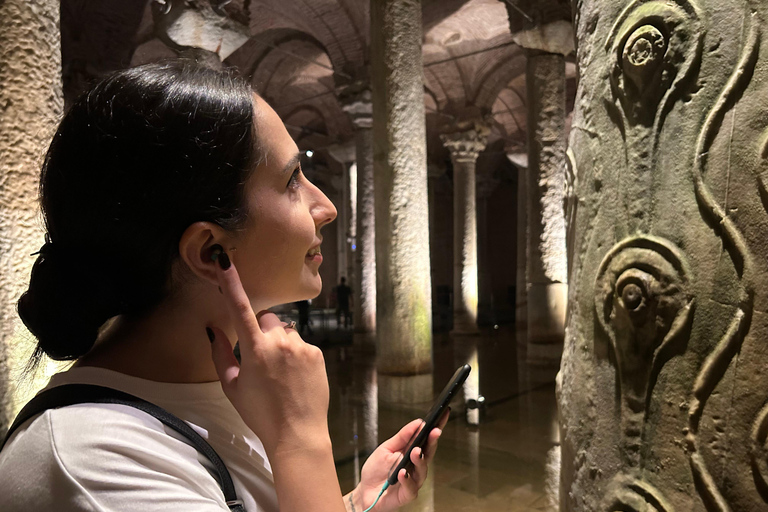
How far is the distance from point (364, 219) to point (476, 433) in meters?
5.90

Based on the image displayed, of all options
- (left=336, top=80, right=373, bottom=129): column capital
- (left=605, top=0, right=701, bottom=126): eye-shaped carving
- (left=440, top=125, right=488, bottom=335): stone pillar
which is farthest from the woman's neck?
(left=440, top=125, right=488, bottom=335): stone pillar

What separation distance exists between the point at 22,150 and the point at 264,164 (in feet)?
7.38

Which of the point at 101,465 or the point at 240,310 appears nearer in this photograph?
the point at 101,465

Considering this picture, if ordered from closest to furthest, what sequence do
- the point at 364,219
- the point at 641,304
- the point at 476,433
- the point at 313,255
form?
1. the point at 313,255
2. the point at 641,304
3. the point at 476,433
4. the point at 364,219

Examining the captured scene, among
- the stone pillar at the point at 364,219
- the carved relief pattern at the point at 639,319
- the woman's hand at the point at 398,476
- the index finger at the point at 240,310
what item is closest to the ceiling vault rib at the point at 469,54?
the stone pillar at the point at 364,219

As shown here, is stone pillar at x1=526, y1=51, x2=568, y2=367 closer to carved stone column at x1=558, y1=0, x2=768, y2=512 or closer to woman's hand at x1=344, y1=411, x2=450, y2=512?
carved stone column at x1=558, y1=0, x2=768, y2=512

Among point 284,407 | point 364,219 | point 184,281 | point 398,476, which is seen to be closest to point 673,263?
point 398,476

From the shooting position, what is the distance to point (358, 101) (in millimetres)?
9977

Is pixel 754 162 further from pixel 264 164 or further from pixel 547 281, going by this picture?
pixel 547 281

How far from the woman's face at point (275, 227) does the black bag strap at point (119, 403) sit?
0.24 m

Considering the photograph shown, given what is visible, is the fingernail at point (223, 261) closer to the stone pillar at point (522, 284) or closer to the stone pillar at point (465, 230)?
the stone pillar at point (522, 284)

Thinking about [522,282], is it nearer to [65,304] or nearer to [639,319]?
[639,319]

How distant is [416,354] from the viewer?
20.4ft

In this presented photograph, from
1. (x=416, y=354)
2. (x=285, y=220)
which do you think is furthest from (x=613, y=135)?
(x=416, y=354)
